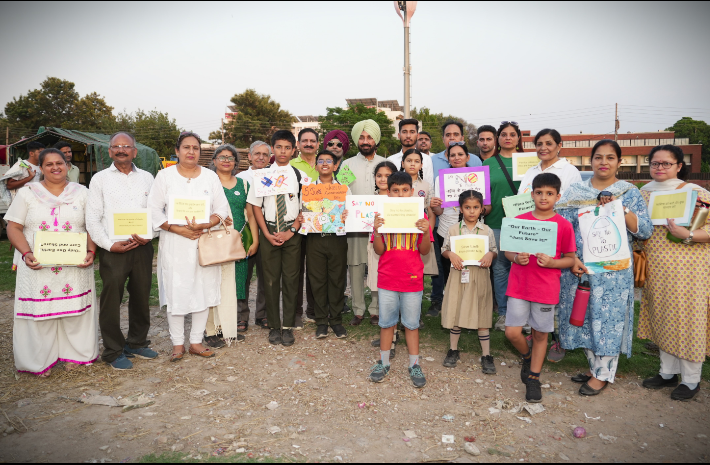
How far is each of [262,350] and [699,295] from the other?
4610 millimetres

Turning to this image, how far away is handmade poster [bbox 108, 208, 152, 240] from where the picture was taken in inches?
177

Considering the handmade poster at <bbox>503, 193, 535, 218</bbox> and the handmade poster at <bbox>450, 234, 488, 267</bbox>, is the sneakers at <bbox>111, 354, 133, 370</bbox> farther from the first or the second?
the handmade poster at <bbox>503, 193, 535, 218</bbox>

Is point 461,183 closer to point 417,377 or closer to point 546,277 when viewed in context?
point 546,277

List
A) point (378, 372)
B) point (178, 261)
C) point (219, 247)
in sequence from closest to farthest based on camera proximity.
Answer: point (378, 372) < point (178, 261) < point (219, 247)

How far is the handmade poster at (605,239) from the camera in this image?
388 centimetres

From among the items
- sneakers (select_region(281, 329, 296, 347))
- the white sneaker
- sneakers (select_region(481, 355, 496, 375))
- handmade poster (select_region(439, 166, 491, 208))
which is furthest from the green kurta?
the white sneaker

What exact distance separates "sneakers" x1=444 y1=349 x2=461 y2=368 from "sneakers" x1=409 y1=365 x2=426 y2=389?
54 centimetres

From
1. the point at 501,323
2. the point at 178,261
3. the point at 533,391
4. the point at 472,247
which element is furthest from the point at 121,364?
the point at 501,323

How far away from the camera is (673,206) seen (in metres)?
3.91

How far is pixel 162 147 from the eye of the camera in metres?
39.2

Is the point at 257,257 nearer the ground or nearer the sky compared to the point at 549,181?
nearer the ground

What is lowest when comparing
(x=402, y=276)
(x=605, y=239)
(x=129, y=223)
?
(x=402, y=276)

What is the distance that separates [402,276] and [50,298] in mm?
3669

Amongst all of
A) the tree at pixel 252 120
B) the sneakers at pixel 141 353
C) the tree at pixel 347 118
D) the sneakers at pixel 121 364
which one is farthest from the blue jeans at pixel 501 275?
the tree at pixel 252 120
